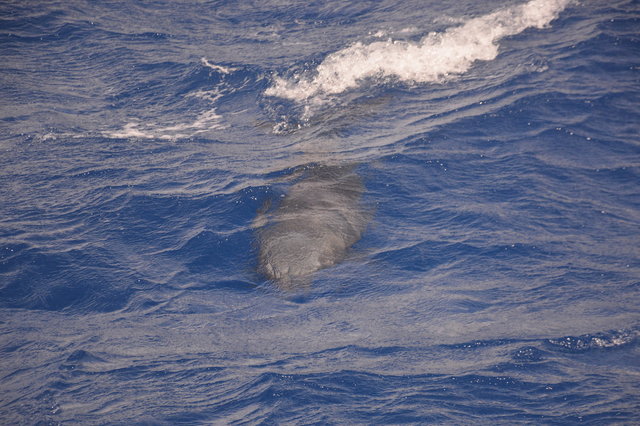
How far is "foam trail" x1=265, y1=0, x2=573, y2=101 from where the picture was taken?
11.9 metres

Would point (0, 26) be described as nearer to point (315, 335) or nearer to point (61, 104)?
point (61, 104)

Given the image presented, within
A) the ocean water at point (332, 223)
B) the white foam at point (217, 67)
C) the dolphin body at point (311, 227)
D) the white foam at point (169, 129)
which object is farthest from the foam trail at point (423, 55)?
the dolphin body at point (311, 227)

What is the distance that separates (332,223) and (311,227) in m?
0.32

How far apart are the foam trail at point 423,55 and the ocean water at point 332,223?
0.20 ft

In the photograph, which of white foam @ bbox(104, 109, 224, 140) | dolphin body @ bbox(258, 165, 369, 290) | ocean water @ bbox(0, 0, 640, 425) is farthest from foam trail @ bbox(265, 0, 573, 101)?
dolphin body @ bbox(258, 165, 369, 290)

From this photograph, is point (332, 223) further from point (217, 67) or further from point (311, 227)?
point (217, 67)

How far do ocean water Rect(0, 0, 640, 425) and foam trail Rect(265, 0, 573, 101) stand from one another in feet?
0.20

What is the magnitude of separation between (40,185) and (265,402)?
5.98 meters

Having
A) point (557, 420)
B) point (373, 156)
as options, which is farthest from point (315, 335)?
point (373, 156)

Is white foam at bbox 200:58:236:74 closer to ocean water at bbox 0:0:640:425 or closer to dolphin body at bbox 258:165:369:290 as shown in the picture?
ocean water at bbox 0:0:640:425

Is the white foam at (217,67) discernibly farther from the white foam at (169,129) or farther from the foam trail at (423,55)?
the white foam at (169,129)

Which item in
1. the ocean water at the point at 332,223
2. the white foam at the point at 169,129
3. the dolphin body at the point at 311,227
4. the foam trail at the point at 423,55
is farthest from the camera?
the foam trail at the point at 423,55

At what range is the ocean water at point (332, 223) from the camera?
584cm

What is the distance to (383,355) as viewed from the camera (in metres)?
6.22
